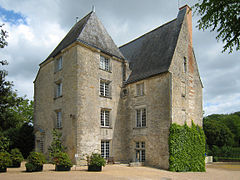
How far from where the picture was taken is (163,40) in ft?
63.0

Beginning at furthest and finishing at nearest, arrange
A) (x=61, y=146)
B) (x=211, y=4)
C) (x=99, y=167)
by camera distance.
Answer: (x=61, y=146) < (x=99, y=167) < (x=211, y=4)

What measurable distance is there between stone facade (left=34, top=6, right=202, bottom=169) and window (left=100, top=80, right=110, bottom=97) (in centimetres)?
8

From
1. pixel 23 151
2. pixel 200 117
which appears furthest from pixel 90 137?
pixel 200 117

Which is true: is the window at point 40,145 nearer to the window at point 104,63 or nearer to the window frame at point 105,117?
the window frame at point 105,117

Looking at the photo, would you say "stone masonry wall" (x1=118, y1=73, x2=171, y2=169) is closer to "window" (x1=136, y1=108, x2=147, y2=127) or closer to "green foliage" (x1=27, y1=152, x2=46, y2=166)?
"window" (x1=136, y1=108, x2=147, y2=127)

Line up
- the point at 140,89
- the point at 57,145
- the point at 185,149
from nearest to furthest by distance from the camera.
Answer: the point at 57,145
the point at 185,149
the point at 140,89

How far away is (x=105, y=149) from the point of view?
663 inches

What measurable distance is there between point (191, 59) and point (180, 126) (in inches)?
259

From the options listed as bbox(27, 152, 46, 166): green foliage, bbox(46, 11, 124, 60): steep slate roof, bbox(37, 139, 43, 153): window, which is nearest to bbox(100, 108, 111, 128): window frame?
bbox(46, 11, 124, 60): steep slate roof

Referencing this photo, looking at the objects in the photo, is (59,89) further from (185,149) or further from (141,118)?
(185,149)

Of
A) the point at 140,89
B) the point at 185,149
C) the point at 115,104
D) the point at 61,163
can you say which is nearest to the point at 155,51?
the point at 140,89

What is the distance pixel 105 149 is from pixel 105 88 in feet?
16.0

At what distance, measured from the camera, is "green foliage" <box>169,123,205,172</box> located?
1498 centimetres

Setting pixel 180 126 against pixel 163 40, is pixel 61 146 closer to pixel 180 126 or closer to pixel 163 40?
pixel 180 126
